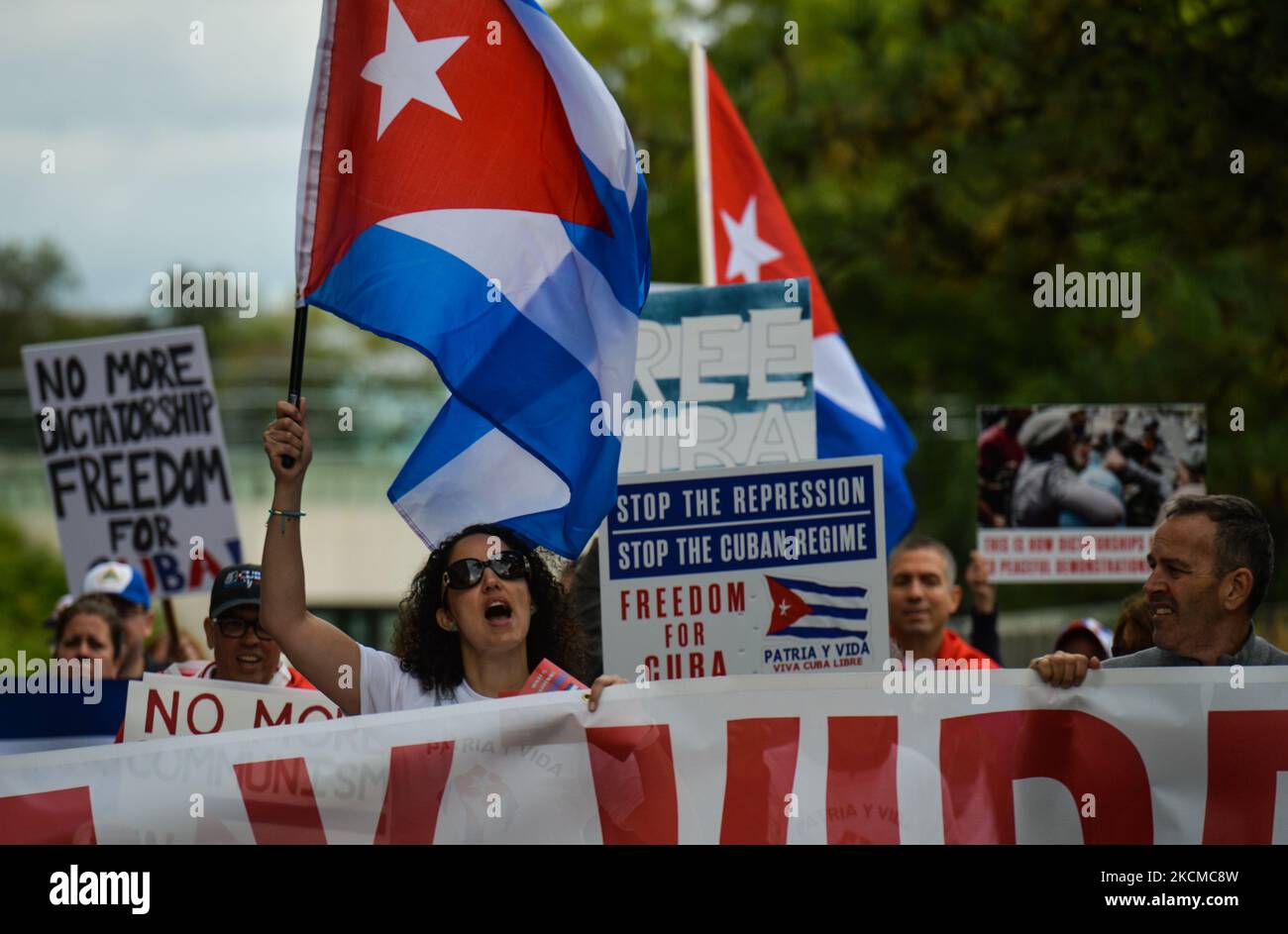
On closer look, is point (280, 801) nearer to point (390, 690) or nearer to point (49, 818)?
point (49, 818)

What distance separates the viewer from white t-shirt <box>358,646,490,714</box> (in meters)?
4.68

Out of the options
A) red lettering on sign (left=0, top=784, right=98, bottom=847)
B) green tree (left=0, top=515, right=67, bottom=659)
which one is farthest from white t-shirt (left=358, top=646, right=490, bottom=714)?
green tree (left=0, top=515, right=67, bottom=659)

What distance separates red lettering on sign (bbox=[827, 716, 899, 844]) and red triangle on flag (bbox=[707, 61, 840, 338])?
4147mm

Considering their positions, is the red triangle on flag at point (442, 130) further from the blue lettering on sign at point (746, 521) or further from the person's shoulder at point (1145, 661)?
the person's shoulder at point (1145, 661)

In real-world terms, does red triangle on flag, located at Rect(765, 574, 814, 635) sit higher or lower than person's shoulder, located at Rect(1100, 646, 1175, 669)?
higher

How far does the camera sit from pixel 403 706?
4684mm

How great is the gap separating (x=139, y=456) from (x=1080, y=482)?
4623 mm

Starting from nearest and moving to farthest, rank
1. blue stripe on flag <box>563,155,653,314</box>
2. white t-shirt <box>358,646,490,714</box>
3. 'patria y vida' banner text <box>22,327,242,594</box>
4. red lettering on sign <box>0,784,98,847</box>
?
red lettering on sign <box>0,784,98,847</box> → white t-shirt <box>358,646,490,714</box> → blue stripe on flag <box>563,155,653,314</box> → 'patria y vida' banner text <box>22,327,242,594</box>

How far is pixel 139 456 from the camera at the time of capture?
877 cm

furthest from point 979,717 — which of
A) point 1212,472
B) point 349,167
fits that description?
point 1212,472

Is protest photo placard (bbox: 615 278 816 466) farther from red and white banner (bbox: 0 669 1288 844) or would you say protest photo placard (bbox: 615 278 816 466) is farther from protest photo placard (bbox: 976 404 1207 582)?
red and white banner (bbox: 0 669 1288 844)

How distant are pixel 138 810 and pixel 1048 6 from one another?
875 cm

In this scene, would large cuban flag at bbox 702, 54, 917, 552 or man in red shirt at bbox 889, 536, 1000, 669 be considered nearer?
man in red shirt at bbox 889, 536, 1000, 669

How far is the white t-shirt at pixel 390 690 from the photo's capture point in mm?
4676
